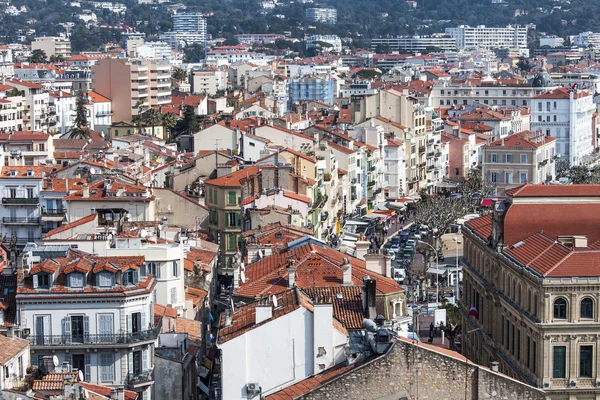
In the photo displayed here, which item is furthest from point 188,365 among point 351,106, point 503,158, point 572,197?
point 351,106

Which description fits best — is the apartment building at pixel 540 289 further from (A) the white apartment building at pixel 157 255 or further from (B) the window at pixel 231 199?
(B) the window at pixel 231 199

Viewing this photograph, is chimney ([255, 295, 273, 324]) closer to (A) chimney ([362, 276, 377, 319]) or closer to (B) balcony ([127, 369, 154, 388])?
(A) chimney ([362, 276, 377, 319])

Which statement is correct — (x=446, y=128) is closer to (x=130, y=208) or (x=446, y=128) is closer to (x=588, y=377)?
(x=130, y=208)

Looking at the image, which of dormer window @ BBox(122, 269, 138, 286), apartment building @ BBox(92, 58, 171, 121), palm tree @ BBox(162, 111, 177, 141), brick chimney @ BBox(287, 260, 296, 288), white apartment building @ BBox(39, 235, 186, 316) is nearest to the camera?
dormer window @ BBox(122, 269, 138, 286)

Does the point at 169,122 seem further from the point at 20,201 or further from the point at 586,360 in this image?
the point at 586,360

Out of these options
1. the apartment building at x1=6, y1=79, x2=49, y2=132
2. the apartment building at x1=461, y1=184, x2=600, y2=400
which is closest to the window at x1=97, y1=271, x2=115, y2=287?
the apartment building at x1=461, y1=184, x2=600, y2=400
